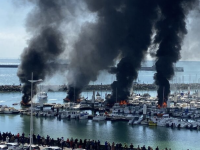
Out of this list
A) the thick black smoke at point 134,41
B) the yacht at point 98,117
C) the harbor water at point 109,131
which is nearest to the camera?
the harbor water at point 109,131

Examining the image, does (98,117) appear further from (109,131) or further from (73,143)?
(73,143)

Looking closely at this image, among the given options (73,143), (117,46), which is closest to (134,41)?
(117,46)

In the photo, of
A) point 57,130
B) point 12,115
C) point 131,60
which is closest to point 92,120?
point 57,130

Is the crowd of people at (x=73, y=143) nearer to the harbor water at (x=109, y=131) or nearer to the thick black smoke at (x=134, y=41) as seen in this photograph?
the harbor water at (x=109, y=131)

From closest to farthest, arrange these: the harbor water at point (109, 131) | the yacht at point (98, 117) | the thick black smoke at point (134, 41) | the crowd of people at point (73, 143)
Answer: the crowd of people at point (73, 143) < the harbor water at point (109, 131) < the yacht at point (98, 117) < the thick black smoke at point (134, 41)

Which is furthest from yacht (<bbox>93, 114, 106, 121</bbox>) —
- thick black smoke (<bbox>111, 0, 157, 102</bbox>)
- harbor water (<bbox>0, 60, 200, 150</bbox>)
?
thick black smoke (<bbox>111, 0, 157, 102</bbox>)

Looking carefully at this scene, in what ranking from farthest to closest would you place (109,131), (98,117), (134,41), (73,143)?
1. (134,41)
2. (98,117)
3. (109,131)
4. (73,143)

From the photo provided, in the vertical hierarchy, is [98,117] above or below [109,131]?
above

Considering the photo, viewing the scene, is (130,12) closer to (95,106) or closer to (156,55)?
(156,55)

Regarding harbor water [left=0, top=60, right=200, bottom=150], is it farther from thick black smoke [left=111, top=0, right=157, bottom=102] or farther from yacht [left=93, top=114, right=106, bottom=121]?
thick black smoke [left=111, top=0, right=157, bottom=102]

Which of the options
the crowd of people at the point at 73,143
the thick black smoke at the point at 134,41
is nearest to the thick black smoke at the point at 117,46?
the thick black smoke at the point at 134,41

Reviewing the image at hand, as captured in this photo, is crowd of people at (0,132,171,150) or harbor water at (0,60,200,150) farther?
harbor water at (0,60,200,150)

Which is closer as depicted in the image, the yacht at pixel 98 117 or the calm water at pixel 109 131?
the calm water at pixel 109 131

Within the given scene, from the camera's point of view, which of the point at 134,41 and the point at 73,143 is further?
the point at 134,41
